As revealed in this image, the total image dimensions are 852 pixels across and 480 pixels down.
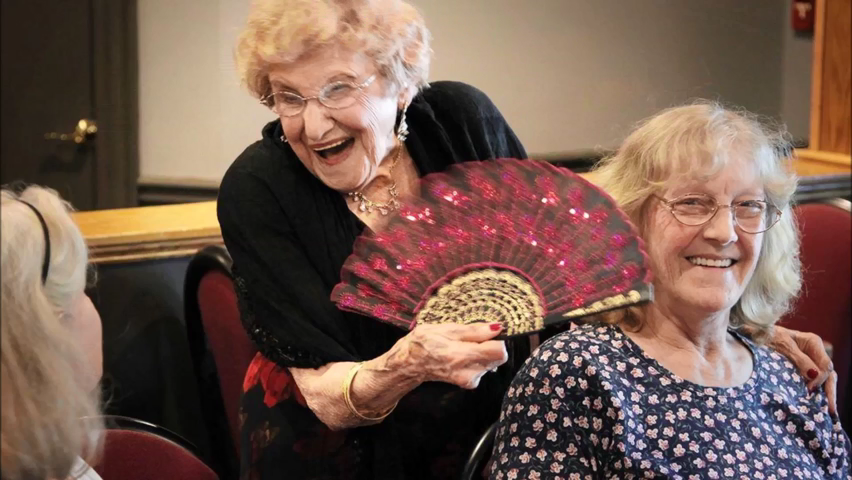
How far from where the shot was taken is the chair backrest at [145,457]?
1.64m

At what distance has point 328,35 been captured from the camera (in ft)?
5.01

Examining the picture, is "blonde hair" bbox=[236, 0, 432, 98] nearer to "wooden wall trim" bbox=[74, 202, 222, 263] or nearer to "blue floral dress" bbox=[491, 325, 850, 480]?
"blue floral dress" bbox=[491, 325, 850, 480]

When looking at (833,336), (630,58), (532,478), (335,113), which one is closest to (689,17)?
(630,58)

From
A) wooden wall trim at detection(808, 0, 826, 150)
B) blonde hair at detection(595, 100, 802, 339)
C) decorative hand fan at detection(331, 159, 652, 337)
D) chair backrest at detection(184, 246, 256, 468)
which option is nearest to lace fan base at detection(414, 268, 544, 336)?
decorative hand fan at detection(331, 159, 652, 337)

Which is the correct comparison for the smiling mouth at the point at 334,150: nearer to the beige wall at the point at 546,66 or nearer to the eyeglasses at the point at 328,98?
the eyeglasses at the point at 328,98

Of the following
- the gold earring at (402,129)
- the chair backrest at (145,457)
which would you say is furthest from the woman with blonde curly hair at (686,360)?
the chair backrest at (145,457)

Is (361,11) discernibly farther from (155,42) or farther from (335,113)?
(155,42)

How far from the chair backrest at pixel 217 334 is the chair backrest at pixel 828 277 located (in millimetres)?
1390

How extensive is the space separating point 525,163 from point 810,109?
2024 mm

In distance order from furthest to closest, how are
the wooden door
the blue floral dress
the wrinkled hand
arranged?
the wooden door < the blue floral dress < the wrinkled hand

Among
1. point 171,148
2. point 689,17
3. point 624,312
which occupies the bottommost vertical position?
point 624,312

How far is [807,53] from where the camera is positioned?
3230 millimetres

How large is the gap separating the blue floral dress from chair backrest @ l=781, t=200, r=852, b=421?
3.34ft

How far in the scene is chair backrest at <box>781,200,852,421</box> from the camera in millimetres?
2525
